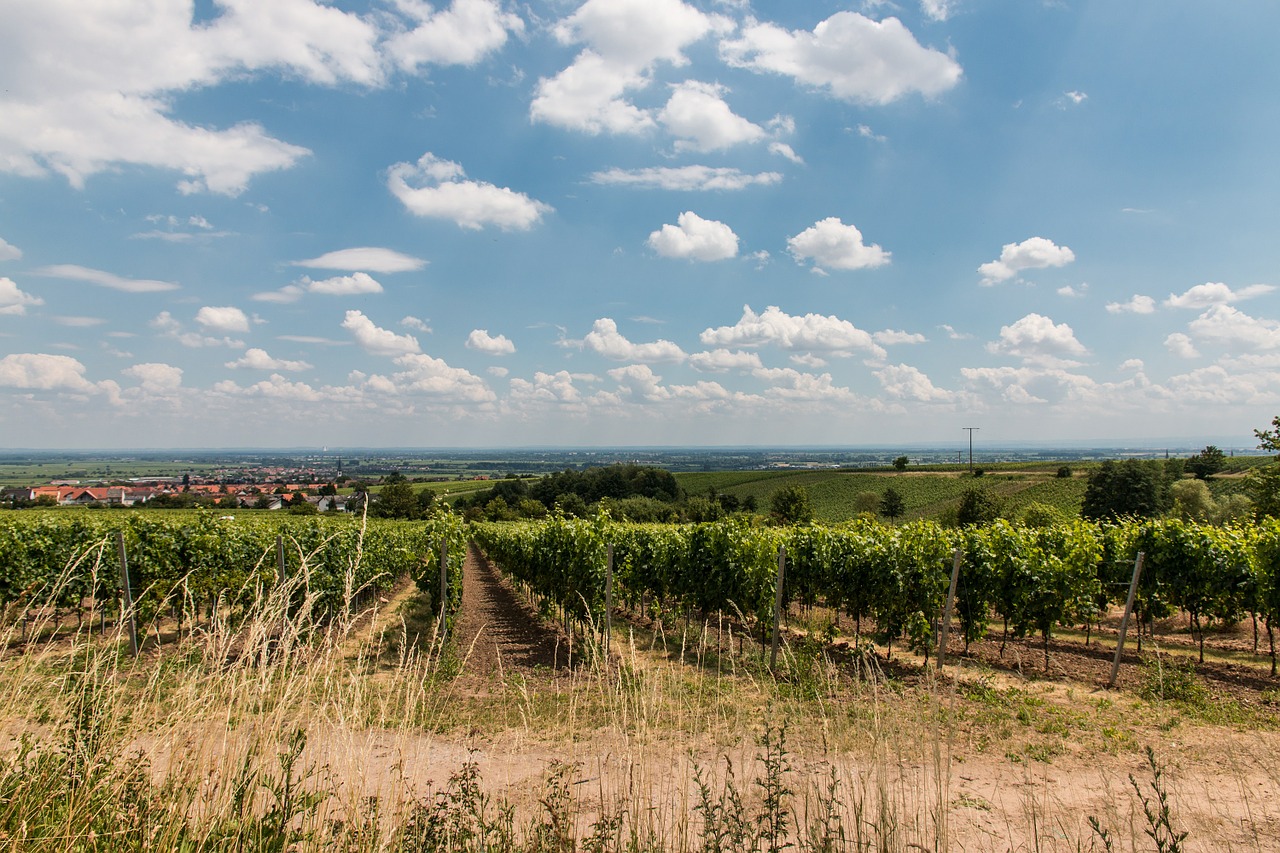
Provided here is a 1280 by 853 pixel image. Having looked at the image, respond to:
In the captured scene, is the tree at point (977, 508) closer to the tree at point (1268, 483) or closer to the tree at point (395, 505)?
the tree at point (1268, 483)

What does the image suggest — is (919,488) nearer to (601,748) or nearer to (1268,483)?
(1268,483)

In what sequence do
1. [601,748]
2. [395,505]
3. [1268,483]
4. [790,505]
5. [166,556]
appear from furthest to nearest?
[395,505] → [790,505] → [1268,483] → [166,556] → [601,748]

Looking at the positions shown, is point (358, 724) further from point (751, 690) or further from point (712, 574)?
point (712, 574)

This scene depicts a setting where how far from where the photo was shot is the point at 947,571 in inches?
441

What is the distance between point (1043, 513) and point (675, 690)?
1338 inches

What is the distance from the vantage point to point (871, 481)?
84000mm

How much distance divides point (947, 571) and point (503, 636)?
30.7 ft

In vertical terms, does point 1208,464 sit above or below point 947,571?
below

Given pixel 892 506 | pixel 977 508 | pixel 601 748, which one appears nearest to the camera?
pixel 601 748

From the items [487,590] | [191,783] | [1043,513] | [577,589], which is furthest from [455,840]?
[1043,513]

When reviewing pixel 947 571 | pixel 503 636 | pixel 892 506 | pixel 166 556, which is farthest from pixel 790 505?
pixel 166 556

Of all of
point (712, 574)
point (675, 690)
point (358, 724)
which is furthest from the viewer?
point (712, 574)

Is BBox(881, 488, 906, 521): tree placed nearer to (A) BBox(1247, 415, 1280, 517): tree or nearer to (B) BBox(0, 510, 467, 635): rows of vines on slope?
(A) BBox(1247, 415, 1280, 517): tree

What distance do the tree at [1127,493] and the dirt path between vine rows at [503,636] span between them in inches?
1935
